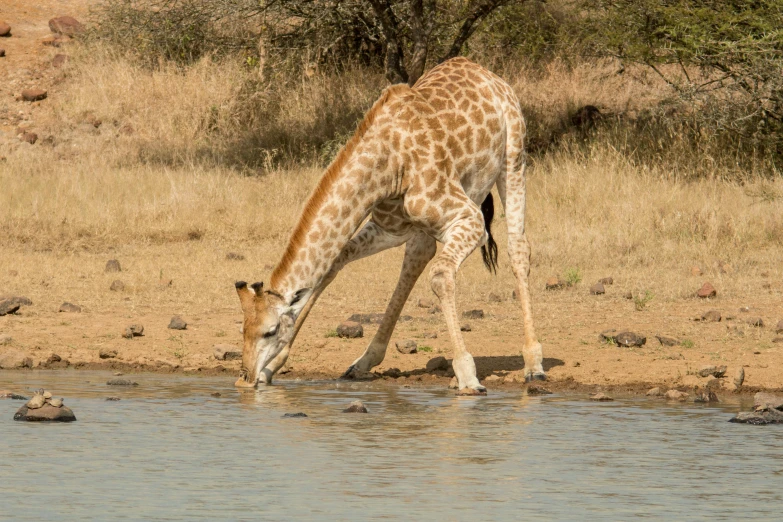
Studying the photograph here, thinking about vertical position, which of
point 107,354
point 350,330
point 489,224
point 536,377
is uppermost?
point 489,224

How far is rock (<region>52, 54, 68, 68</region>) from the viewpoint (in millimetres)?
20847

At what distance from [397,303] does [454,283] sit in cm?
98

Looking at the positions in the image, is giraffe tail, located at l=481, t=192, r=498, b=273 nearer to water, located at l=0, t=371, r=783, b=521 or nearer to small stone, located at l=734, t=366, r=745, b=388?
water, located at l=0, t=371, r=783, b=521

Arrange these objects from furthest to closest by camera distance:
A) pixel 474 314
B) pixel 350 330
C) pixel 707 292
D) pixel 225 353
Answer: pixel 707 292, pixel 474 314, pixel 350 330, pixel 225 353

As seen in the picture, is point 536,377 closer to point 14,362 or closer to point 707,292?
point 707,292

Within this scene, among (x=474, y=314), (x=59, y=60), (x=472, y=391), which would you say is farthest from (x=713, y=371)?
(x=59, y=60)

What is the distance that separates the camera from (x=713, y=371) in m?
7.71

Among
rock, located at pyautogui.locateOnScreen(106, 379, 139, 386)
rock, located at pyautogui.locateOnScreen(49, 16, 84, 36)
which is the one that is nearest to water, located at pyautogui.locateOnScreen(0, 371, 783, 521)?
rock, located at pyautogui.locateOnScreen(106, 379, 139, 386)

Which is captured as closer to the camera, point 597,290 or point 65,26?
point 597,290

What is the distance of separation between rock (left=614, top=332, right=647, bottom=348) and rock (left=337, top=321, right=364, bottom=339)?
1927mm

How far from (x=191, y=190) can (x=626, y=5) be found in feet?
21.6

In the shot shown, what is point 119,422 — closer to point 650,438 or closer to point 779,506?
point 650,438

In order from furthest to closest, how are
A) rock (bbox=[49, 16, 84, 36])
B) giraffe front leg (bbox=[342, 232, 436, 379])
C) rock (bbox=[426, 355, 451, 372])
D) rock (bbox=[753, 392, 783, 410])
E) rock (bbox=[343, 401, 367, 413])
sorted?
rock (bbox=[49, 16, 84, 36])
rock (bbox=[426, 355, 451, 372])
giraffe front leg (bbox=[342, 232, 436, 379])
rock (bbox=[343, 401, 367, 413])
rock (bbox=[753, 392, 783, 410])

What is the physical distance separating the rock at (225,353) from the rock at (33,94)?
12499mm
